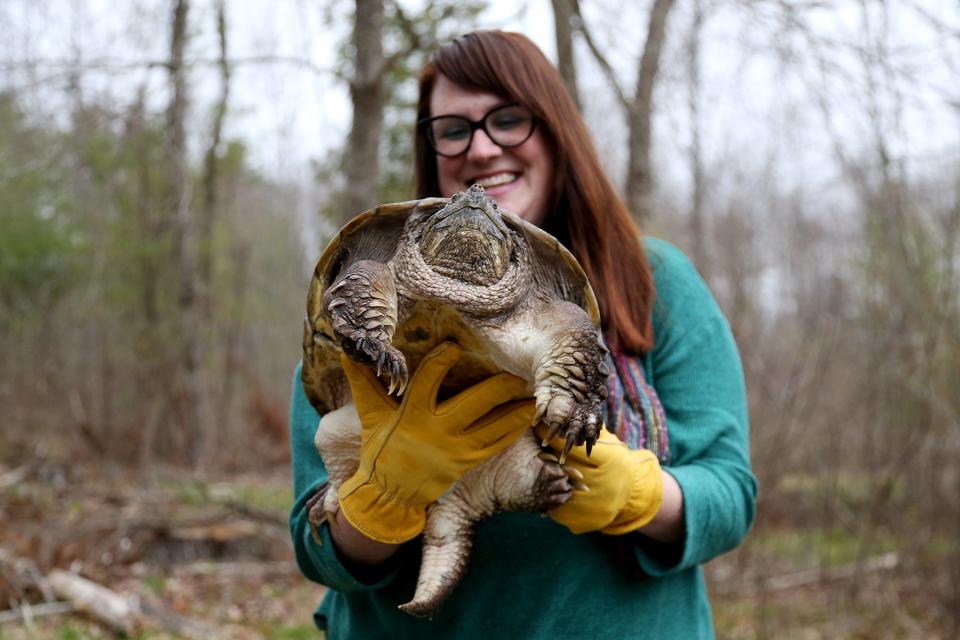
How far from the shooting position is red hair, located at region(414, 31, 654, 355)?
1984 millimetres

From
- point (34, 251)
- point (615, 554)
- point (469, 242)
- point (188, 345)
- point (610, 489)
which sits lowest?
point (188, 345)

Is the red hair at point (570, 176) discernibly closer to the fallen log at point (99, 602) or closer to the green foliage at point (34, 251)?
the fallen log at point (99, 602)

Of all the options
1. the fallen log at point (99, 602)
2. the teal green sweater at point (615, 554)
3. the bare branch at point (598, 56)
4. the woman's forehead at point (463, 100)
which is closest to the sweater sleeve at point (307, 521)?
the teal green sweater at point (615, 554)

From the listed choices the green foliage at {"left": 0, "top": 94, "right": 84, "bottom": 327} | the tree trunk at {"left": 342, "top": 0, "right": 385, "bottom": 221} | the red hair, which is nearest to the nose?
the red hair

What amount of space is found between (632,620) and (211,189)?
12.0 m

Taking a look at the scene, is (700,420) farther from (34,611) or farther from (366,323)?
(34,611)

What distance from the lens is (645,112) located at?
528 cm

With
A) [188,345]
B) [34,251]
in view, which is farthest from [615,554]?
[34,251]

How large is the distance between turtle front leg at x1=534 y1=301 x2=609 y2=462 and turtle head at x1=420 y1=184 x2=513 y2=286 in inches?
8.0

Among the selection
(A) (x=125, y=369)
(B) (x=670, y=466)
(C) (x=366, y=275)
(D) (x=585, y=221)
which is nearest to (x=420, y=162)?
(D) (x=585, y=221)

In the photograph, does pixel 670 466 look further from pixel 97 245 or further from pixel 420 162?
pixel 97 245

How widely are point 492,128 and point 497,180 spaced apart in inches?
5.4

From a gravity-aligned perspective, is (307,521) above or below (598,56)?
below

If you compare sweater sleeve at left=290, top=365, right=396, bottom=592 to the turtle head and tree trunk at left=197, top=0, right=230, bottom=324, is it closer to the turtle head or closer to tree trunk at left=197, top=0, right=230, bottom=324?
the turtle head
